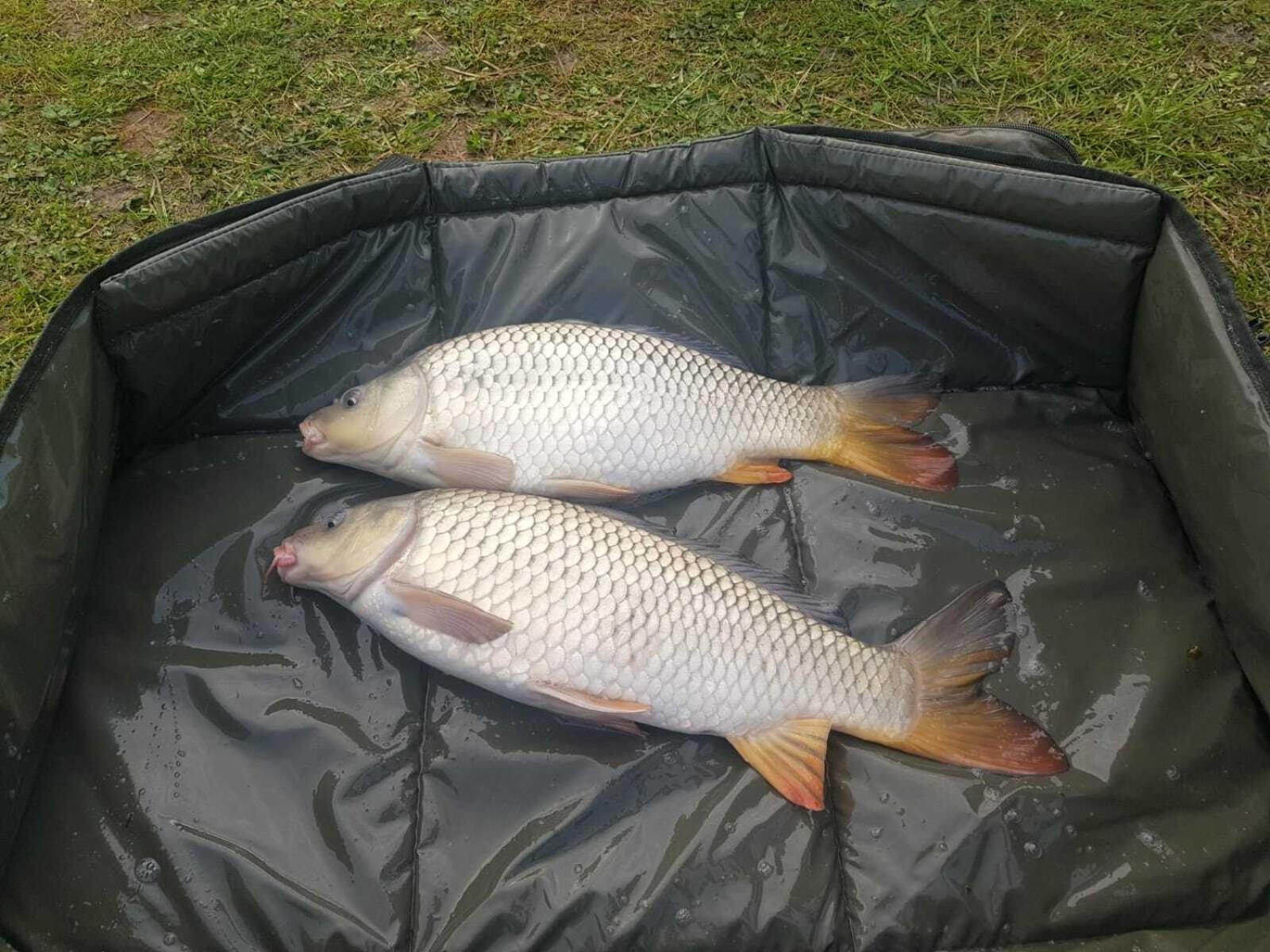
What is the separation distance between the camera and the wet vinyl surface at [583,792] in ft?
4.41

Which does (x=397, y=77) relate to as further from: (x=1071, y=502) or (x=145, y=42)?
(x=1071, y=502)

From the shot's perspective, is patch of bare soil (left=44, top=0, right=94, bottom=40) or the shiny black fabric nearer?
the shiny black fabric

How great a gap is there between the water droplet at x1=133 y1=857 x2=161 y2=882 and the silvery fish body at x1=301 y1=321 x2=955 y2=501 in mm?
698

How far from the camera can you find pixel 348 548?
1530mm

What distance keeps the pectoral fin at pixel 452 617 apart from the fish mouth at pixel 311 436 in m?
0.40

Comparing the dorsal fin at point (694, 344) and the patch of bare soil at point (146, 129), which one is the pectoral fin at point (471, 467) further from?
the patch of bare soil at point (146, 129)

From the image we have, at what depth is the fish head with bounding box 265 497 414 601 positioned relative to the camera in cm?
152

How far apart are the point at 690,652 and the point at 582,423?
469mm

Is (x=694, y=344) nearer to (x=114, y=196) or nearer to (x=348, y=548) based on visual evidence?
(x=348, y=548)

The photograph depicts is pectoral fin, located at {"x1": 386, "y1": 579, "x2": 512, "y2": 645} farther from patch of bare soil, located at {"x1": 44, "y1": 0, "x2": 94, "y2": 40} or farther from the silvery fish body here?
patch of bare soil, located at {"x1": 44, "y1": 0, "x2": 94, "y2": 40}

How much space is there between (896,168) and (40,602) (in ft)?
5.25

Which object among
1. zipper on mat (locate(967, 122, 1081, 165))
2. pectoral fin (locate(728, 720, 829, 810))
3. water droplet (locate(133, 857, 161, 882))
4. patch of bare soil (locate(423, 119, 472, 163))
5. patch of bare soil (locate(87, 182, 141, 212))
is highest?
zipper on mat (locate(967, 122, 1081, 165))

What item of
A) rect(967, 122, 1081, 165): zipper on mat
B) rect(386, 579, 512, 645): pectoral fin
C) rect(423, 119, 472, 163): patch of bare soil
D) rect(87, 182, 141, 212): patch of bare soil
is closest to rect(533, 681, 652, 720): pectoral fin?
rect(386, 579, 512, 645): pectoral fin

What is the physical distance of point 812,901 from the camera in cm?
137
